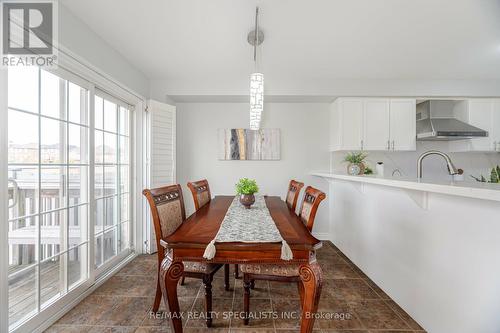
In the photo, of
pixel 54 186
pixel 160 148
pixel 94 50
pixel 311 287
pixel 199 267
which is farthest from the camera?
pixel 160 148

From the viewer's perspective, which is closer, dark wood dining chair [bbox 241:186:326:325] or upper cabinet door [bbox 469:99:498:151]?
dark wood dining chair [bbox 241:186:326:325]

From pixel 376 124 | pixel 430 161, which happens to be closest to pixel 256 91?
pixel 376 124

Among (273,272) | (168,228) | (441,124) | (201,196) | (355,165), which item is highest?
(441,124)

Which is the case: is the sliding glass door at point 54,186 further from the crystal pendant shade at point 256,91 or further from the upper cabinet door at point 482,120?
the upper cabinet door at point 482,120

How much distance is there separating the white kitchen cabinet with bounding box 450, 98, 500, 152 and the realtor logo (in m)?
4.90

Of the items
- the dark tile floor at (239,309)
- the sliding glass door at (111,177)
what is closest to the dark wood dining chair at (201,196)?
the dark tile floor at (239,309)

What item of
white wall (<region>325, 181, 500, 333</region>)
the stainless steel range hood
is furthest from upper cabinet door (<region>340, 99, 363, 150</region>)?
white wall (<region>325, 181, 500, 333</region>)

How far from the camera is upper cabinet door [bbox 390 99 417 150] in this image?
3.19 meters

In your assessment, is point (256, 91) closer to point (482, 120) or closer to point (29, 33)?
point (29, 33)

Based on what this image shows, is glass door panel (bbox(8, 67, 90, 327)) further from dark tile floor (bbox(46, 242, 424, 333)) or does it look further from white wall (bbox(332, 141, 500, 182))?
white wall (bbox(332, 141, 500, 182))

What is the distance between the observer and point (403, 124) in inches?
126

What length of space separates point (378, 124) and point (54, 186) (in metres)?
3.84

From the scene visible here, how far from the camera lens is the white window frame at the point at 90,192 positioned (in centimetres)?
133

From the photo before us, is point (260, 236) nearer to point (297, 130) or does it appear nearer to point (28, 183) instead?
point (28, 183)
